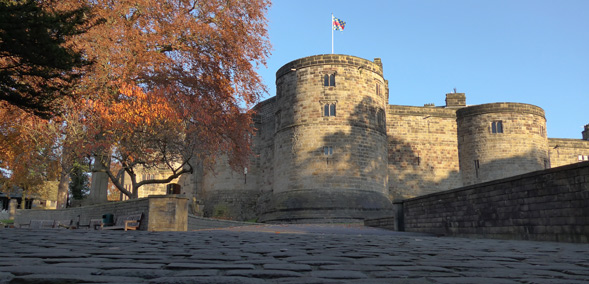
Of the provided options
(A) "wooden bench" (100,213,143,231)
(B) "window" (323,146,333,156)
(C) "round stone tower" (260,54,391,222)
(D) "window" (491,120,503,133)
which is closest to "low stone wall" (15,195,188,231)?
(A) "wooden bench" (100,213,143,231)

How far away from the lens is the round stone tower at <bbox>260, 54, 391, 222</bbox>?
1061 inches

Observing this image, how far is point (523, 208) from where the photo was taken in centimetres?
Result: 1095

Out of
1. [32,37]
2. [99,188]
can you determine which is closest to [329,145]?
[99,188]

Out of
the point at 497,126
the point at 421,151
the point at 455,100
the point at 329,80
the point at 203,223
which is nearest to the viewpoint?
the point at 203,223

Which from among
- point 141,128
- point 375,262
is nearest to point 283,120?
point 141,128

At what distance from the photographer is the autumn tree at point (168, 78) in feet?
57.4

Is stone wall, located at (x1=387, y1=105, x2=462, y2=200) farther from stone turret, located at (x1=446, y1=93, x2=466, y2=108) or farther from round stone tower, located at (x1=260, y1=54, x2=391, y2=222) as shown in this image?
stone turret, located at (x1=446, y1=93, x2=466, y2=108)

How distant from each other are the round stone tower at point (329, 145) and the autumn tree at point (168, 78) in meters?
5.36

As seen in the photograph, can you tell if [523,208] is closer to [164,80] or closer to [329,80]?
[164,80]

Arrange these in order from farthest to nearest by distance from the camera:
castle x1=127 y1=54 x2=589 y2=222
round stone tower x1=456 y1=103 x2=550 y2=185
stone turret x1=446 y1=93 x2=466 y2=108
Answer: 1. stone turret x1=446 y1=93 x2=466 y2=108
2. round stone tower x1=456 y1=103 x2=550 y2=185
3. castle x1=127 y1=54 x2=589 y2=222

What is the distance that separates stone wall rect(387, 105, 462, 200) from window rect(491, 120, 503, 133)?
2.78m

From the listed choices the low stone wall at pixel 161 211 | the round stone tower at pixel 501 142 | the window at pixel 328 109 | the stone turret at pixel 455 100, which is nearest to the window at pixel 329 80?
the window at pixel 328 109

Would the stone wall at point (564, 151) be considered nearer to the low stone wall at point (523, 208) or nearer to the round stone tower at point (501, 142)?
the round stone tower at point (501, 142)

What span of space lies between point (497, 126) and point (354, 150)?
1275 cm
